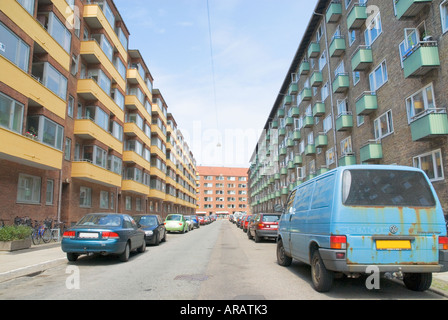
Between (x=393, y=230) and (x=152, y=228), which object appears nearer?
(x=393, y=230)

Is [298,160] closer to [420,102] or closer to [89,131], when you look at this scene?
[420,102]

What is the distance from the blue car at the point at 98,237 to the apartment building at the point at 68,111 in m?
6.46

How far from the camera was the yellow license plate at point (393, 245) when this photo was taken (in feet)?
18.1

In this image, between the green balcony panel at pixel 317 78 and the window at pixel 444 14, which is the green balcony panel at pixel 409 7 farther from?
the green balcony panel at pixel 317 78

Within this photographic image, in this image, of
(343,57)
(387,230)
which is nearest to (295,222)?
(387,230)

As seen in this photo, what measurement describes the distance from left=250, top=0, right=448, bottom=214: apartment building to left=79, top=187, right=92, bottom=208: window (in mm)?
17930

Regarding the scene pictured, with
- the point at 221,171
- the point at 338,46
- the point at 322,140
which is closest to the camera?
the point at 338,46

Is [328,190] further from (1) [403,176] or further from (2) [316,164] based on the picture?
(2) [316,164]

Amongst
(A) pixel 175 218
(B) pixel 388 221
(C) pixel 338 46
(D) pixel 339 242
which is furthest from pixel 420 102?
(A) pixel 175 218

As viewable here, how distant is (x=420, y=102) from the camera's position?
617 inches

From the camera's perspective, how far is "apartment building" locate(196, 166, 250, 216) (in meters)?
119

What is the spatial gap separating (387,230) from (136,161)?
98.6ft

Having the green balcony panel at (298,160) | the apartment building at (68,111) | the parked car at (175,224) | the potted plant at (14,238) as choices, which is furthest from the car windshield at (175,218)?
the green balcony panel at (298,160)

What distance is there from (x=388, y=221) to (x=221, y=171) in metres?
121
